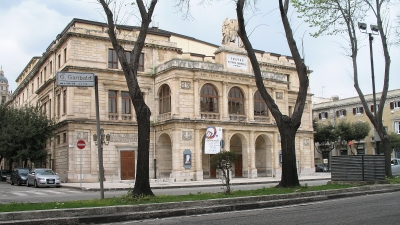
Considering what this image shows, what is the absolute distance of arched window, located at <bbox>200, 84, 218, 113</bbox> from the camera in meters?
39.5

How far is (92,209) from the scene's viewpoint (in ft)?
36.4

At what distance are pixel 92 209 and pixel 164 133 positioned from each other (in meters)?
28.6

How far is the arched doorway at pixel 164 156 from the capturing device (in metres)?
40.3

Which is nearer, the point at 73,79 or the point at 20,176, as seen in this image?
the point at 73,79

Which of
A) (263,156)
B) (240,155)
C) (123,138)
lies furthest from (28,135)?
(263,156)

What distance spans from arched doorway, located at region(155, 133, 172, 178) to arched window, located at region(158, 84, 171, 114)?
92.1 inches

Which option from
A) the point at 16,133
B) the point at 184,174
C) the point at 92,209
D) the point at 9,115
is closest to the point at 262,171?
the point at 184,174

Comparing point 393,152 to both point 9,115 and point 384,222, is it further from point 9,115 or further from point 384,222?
point 384,222

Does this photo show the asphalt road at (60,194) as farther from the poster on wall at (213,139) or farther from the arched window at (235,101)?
the arched window at (235,101)

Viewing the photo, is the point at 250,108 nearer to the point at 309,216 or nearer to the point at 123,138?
the point at 123,138

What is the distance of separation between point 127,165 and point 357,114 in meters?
40.8

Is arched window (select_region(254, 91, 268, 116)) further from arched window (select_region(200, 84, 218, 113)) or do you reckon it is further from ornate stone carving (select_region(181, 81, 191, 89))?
ornate stone carving (select_region(181, 81, 191, 89))

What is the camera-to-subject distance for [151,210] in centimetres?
1195

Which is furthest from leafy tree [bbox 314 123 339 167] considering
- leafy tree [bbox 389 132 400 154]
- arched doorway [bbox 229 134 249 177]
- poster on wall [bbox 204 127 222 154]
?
poster on wall [bbox 204 127 222 154]
